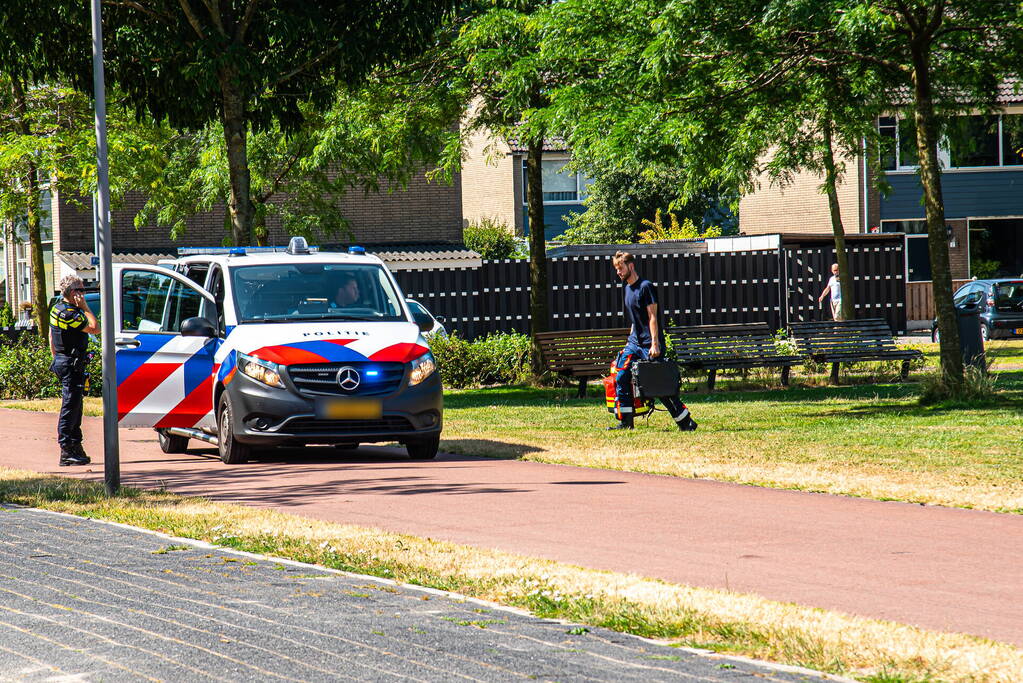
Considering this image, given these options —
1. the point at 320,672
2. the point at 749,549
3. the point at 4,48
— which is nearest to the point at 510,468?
the point at 749,549

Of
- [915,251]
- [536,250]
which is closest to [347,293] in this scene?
[536,250]

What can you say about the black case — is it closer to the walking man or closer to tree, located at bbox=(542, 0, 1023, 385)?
the walking man

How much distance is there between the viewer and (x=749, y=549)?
753cm

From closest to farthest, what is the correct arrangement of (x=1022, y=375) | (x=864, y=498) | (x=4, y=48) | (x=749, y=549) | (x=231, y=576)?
(x=231, y=576) < (x=749, y=549) < (x=864, y=498) < (x=4, y=48) < (x=1022, y=375)

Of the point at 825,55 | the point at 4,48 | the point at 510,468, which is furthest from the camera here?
the point at 4,48

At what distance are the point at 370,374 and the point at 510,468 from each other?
58.4 inches

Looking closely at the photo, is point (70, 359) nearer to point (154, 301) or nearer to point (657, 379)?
point (154, 301)

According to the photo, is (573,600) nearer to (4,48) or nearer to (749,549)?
(749,549)

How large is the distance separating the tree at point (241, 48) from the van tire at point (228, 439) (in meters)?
6.27

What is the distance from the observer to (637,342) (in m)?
13.8

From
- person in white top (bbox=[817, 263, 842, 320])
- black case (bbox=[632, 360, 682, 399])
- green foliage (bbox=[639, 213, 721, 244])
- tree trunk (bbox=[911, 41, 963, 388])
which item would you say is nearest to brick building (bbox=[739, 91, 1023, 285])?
green foliage (bbox=[639, 213, 721, 244])

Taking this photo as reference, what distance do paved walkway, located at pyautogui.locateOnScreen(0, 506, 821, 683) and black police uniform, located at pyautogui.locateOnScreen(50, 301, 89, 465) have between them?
5.03m

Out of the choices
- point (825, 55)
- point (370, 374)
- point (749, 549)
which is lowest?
point (749, 549)

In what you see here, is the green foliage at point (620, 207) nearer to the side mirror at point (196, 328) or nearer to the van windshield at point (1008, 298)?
the van windshield at point (1008, 298)
